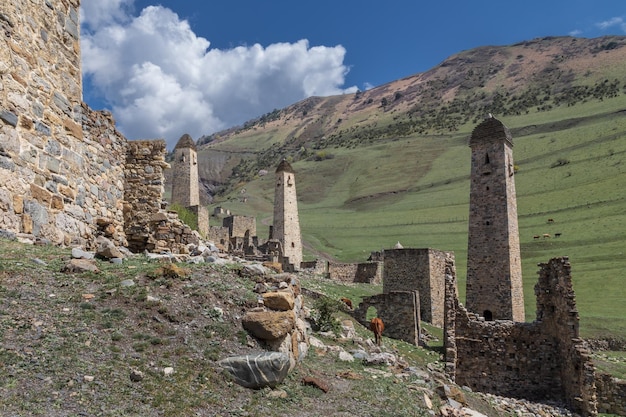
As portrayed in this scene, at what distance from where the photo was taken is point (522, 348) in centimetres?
1886

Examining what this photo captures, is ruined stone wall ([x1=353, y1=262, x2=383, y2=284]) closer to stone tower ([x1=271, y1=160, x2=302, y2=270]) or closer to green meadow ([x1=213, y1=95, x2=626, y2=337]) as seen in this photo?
stone tower ([x1=271, y1=160, x2=302, y2=270])

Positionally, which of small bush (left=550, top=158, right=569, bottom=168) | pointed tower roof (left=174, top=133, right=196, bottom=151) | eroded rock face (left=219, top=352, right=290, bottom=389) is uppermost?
small bush (left=550, top=158, right=569, bottom=168)

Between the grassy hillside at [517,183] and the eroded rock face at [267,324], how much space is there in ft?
82.8

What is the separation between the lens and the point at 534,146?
11500 centimetres

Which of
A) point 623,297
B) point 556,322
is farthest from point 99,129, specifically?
point 623,297

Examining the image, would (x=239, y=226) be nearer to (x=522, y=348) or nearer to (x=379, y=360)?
(x=522, y=348)

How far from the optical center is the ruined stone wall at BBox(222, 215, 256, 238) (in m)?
58.8

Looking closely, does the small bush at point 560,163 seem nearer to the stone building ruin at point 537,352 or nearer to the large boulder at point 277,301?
the stone building ruin at point 537,352

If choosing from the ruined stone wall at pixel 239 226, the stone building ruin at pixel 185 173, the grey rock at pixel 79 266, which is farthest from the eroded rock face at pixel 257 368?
the ruined stone wall at pixel 239 226

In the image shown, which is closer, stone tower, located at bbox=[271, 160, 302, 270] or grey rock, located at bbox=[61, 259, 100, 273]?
grey rock, located at bbox=[61, 259, 100, 273]

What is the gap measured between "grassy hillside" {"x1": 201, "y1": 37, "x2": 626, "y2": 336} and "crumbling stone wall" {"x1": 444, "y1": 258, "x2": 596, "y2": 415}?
999cm

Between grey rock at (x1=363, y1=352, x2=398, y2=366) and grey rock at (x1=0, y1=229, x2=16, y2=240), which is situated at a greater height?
grey rock at (x1=0, y1=229, x2=16, y2=240)

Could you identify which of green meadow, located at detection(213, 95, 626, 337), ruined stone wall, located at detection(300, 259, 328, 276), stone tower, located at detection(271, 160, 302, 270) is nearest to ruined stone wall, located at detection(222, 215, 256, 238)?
green meadow, located at detection(213, 95, 626, 337)

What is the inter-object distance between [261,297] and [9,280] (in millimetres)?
3172
